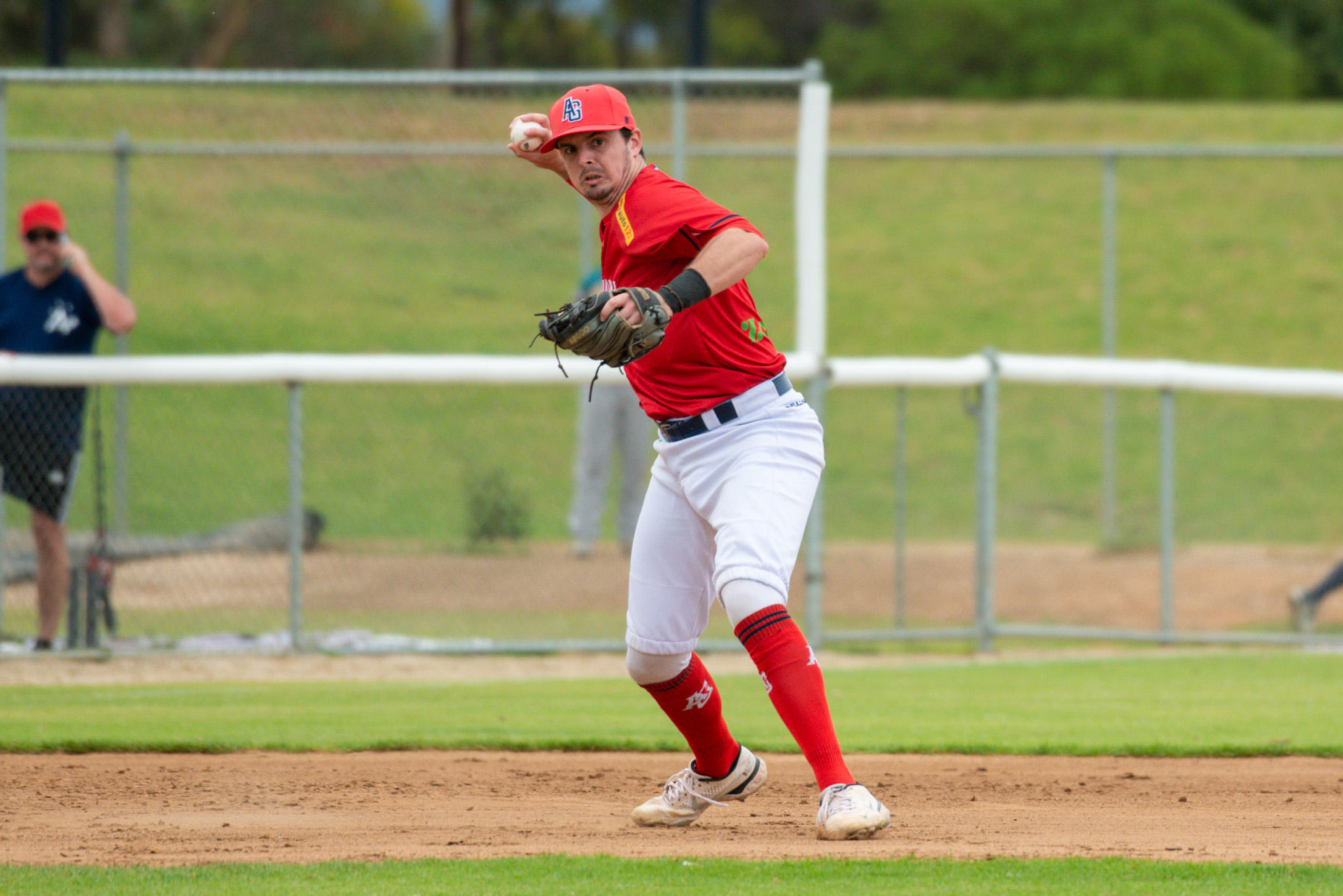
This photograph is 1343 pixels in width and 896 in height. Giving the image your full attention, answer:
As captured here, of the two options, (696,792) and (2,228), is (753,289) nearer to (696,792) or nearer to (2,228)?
(2,228)

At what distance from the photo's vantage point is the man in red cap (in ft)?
26.3

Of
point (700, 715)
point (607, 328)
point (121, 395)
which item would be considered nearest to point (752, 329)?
point (607, 328)

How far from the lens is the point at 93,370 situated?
7.87 m

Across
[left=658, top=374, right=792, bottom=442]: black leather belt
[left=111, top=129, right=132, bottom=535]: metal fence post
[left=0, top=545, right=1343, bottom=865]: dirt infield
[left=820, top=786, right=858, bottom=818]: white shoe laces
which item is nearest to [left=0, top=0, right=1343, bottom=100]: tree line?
[left=111, top=129, right=132, bottom=535]: metal fence post

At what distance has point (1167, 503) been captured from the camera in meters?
8.78

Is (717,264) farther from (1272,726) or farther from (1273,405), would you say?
(1273,405)

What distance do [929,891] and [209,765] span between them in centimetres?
294

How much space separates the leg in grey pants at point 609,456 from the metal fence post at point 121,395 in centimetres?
278

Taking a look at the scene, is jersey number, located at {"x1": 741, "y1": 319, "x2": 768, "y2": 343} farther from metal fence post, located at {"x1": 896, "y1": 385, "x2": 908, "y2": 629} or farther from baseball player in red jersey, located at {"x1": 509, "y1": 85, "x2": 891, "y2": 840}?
metal fence post, located at {"x1": 896, "y1": 385, "x2": 908, "y2": 629}

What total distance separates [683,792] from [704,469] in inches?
37.5

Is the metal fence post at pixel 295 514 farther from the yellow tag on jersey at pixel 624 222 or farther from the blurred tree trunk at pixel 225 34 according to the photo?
the blurred tree trunk at pixel 225 34

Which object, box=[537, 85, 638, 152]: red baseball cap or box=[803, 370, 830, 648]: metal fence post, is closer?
box=[537, 85, 638, 152]: red baseball cap

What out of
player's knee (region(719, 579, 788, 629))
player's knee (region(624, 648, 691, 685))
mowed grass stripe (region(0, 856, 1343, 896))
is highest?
player's knee (region(719, 579, 788, 629))

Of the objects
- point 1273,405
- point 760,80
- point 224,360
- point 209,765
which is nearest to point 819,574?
point 760,80
